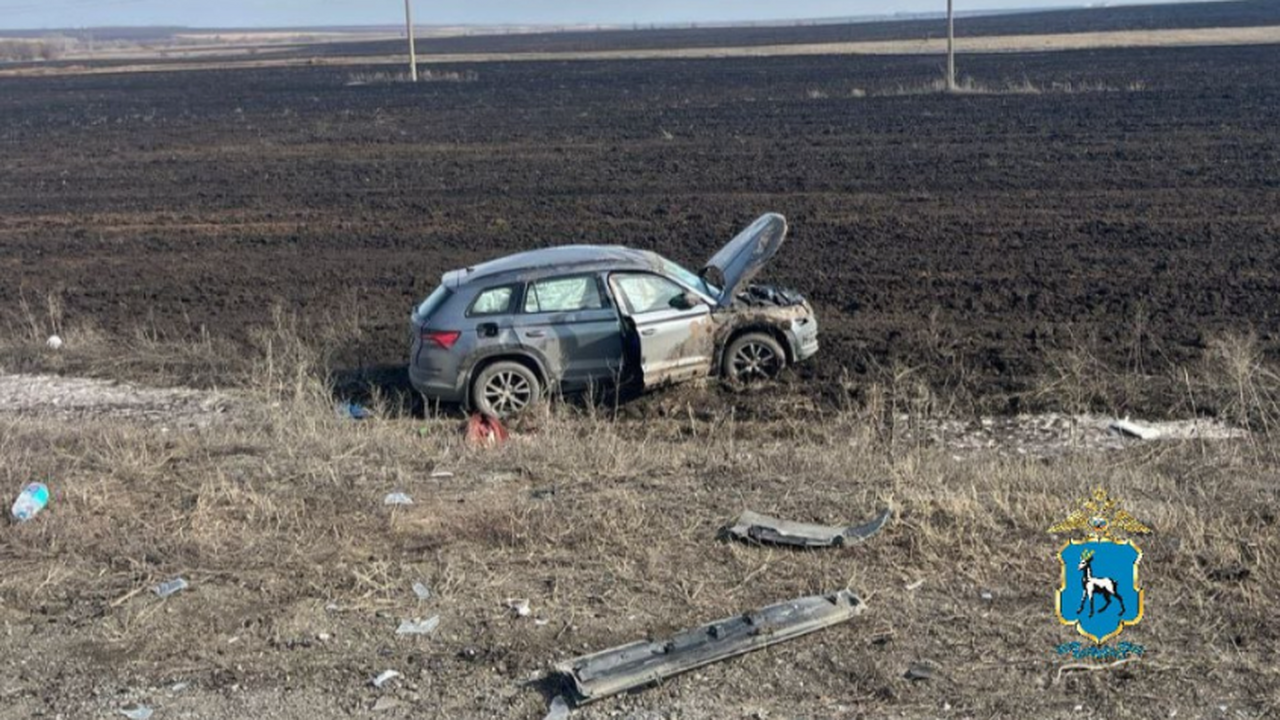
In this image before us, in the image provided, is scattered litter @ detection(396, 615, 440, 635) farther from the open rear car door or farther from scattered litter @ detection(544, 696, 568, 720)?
the open rear car door

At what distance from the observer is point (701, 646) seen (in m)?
6.35

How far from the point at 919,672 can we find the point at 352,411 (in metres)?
8.70

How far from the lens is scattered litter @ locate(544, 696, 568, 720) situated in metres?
5.89

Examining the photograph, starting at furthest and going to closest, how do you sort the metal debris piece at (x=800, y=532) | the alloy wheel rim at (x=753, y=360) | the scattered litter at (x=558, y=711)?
the alloy wheel rim at (x=753, y=360) → the metal debris piece at (x=800, y=532) → the scattered litter at (x=558, y=711)

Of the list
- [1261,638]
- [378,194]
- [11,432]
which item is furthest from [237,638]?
[378,194]

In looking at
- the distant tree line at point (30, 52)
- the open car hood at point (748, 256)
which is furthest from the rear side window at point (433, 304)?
the distant tree line at point (30, 52)

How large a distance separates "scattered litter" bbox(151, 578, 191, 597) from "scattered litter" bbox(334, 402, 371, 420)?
5573mm

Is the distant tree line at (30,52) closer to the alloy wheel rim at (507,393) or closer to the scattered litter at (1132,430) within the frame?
the alloy wheel rim at (507,393)

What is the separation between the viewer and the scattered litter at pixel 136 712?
19.8ft

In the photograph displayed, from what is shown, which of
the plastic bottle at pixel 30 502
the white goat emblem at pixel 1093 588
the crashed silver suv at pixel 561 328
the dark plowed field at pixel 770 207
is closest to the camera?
the white goat emblem at pixel 1093 588

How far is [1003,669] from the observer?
20.1 feet

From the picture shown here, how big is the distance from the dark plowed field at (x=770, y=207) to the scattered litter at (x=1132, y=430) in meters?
0.57

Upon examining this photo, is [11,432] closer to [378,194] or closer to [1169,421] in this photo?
[1169,421]

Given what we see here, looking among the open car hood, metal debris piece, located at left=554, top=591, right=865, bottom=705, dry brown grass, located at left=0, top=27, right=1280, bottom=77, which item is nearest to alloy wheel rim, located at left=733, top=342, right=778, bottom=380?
the open car hood
